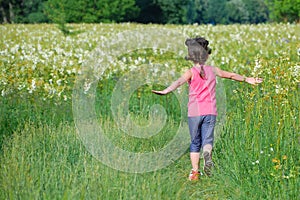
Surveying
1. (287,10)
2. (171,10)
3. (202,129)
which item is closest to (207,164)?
(202,129)

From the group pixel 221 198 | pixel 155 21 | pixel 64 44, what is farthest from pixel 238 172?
pixel 155 21

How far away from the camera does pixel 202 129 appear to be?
4.07m

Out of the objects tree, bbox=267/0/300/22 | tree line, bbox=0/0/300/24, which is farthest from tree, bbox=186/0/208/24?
tree, bbox=267/0/300/22

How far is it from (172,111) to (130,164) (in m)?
2.36

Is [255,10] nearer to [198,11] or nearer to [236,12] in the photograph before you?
[236,12]

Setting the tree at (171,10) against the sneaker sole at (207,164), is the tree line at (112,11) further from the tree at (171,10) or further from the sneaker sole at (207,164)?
the sneaker sole at (207,164)

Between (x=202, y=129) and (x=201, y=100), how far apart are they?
0.81 feet

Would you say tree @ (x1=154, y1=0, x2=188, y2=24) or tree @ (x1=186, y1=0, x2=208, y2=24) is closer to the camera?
tree @ (x1=154, y1=0, x2=188, y2=24)

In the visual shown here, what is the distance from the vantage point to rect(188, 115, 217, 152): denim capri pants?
400 centimetres

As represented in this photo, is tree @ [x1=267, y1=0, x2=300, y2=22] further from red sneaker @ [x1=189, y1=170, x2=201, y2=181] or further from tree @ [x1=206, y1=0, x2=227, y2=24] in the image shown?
red sneaker @ [x1=189, y1=170, x2=201, y2=181]

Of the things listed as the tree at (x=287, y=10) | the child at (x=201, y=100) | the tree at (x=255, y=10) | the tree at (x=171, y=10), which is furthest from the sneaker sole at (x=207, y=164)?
the tree at (x=255, y=10)

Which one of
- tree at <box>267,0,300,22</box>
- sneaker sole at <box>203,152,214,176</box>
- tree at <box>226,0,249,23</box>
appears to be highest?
tree at <box>226,0,249,23</box>

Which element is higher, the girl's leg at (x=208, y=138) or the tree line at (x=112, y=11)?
the tree line at (x=112, y=11)

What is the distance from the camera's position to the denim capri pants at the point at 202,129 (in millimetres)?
4004
